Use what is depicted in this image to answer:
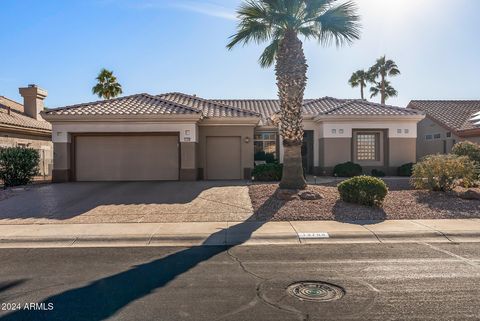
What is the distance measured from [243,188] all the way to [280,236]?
23.0ft

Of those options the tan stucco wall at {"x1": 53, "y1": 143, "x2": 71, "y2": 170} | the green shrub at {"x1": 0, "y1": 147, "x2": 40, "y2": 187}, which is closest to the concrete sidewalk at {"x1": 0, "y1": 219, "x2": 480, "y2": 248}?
the green shrub at {"x1": 0, "y1": 147, "x2": 40, "y2": 187}

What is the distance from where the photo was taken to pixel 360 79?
149 feet

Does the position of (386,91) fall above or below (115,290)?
above

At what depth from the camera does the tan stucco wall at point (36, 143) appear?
2067 cm

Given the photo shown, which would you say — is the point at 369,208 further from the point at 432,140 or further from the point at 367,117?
the point at 432,140

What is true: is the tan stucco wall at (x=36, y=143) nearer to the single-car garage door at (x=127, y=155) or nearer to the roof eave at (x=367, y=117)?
the single-car garage door at (x=127, y=155)

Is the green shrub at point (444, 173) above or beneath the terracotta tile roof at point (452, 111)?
beneath

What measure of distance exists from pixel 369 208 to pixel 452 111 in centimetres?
2080

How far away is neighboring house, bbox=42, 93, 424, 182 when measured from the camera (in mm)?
18609

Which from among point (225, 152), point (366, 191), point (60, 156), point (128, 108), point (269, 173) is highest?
point (128, 108)

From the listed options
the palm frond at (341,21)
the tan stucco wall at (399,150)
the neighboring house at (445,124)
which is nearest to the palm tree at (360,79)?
the neighboring house at (445,124)

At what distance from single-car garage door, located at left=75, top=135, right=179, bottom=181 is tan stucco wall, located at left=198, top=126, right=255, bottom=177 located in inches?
54.0

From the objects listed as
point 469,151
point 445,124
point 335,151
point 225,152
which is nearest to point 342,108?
point 335,151

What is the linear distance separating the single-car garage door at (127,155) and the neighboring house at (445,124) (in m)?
17.7
